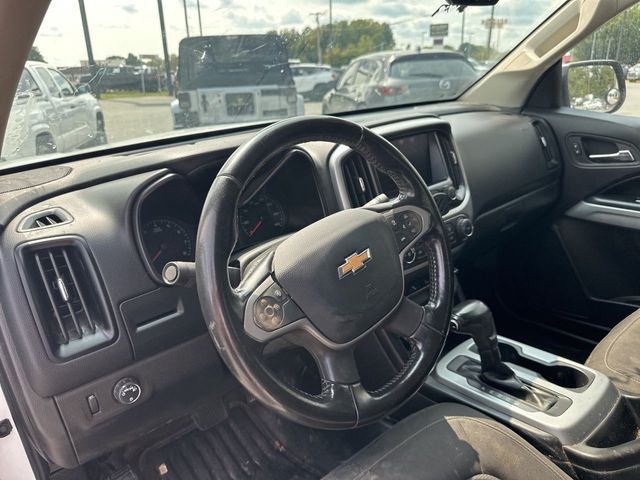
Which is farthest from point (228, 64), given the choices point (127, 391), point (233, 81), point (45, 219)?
point (127, 391)

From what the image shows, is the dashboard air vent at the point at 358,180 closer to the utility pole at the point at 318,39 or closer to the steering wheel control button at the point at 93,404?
the steering wheel control button at the point at 93,404

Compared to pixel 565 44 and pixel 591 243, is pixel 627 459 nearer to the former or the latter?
pixel 591 243

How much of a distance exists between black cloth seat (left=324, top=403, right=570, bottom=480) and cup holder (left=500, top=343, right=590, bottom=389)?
1.57ft

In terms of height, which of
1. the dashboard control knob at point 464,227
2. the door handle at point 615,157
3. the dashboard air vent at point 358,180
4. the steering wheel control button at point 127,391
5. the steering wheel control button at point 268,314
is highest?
the dashboard air vent at point 358,180

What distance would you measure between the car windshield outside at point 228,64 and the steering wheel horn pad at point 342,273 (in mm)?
627

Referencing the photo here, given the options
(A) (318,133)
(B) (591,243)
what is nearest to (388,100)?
(B) (591,243)

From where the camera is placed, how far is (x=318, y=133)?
4.35 ft

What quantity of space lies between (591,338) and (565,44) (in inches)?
55.8

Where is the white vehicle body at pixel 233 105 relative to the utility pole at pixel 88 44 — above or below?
below

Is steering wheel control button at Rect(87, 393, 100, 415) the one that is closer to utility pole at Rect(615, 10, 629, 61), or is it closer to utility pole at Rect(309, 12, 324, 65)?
utility pole at Rect(309, 12, 324, 65)

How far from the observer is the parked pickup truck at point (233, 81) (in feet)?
6.82

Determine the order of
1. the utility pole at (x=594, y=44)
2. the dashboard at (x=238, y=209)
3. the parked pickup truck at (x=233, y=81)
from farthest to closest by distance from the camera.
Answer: the utility pole at (x=594, y=44) < the parked pickup truck at (x=233, y=81) < the dashboard at (x=238, y=209)

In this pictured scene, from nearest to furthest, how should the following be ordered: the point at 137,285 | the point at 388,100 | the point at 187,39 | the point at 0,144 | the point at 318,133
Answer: the point at 0,144 < the point at 318,133 < the point at 137,285 < the point at 187,39 < the point at 388,100

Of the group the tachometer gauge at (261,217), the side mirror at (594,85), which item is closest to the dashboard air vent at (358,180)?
the tachometer gauge at (261,217)
